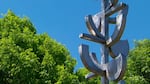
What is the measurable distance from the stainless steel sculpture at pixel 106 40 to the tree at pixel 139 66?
44.8 ft

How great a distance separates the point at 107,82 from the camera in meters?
5.85

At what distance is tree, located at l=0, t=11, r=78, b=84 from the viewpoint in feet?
47.6

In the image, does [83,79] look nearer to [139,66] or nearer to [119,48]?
[139,66]

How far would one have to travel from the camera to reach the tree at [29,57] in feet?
47.6

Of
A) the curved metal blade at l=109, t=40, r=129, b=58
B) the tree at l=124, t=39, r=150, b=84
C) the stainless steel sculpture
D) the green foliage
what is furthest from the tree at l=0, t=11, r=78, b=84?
the curved metal blade at l=109, t=40, r=129, b=58

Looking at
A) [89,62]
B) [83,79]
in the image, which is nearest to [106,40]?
[89,62]

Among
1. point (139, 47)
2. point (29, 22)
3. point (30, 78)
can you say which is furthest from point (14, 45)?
point (139, 47)

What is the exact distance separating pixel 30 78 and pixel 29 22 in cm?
444

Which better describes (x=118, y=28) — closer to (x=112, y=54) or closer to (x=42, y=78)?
(x=112, y=54)

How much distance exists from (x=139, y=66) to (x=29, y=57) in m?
7.71

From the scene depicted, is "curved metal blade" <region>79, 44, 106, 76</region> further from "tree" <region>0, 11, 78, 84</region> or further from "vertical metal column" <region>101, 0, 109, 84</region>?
"tree" <region>0, 11, 78, 84</region>

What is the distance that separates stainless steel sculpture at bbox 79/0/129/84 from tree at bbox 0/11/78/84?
844 centimetres

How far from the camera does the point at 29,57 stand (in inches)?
591

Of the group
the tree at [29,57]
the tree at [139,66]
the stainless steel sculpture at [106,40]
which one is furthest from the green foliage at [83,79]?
the stainless steel sculpture at [106,40]
